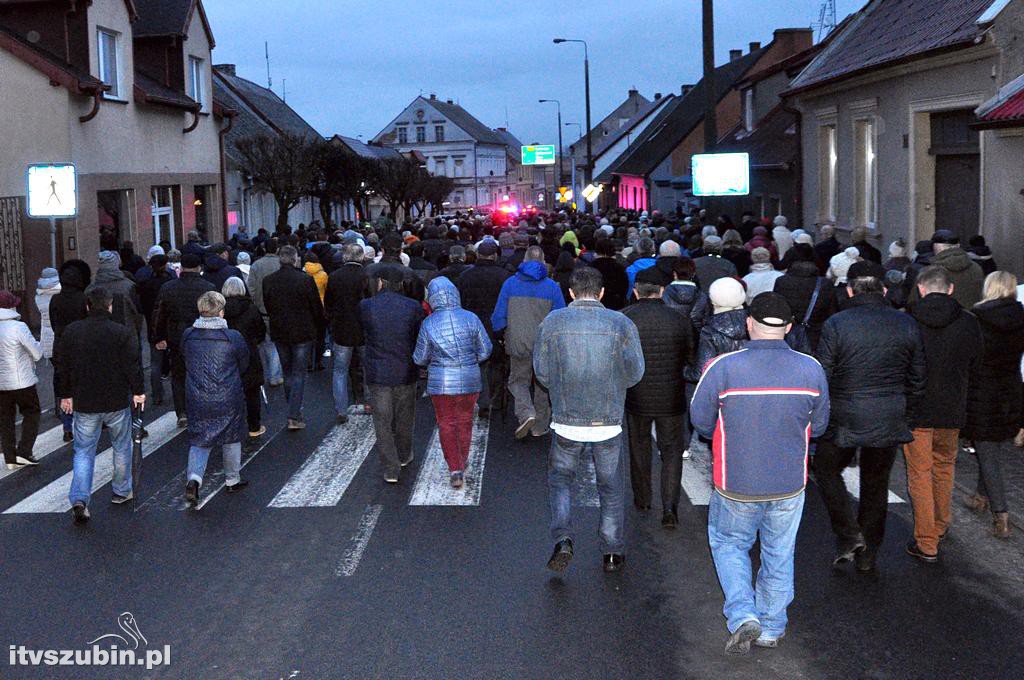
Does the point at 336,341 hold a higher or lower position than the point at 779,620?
higher

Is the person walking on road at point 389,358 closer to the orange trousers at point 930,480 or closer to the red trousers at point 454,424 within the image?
the red trousers at point 454,424

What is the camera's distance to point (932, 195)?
18547 mm

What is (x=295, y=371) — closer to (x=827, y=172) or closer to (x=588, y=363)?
(x=588, y=363)

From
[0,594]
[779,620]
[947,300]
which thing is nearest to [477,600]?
[779,620]

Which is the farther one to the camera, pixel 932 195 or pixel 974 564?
pixel 932 195

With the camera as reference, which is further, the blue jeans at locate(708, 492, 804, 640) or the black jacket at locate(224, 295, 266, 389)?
the black jacket at locate(224, 295, 266, 389)

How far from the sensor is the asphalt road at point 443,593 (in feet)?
19.2

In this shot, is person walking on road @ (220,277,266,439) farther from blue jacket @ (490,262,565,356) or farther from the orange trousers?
the orange trousers

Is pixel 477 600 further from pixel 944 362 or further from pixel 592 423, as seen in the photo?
pixel 944 362

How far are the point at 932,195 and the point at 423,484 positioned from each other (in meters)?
11.9

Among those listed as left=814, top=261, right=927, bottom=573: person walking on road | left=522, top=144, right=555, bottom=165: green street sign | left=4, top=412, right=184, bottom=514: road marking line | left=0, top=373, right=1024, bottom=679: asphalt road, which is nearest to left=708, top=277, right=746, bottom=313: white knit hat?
left=814, top=261, right=927, bottom=573: person walking on road

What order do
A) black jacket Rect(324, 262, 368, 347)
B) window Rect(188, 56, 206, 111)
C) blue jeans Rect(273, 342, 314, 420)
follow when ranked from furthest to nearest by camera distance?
window Rect(188, 56, 206, 111)
black jacket Rect(324, 262, 368, 347)
blue jeans Rect(273, 342, 314, 420)

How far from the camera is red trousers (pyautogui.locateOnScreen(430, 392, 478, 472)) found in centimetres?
954

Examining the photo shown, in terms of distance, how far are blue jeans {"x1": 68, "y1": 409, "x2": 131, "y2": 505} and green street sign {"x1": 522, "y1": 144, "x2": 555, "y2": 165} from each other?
127963 millimetres
